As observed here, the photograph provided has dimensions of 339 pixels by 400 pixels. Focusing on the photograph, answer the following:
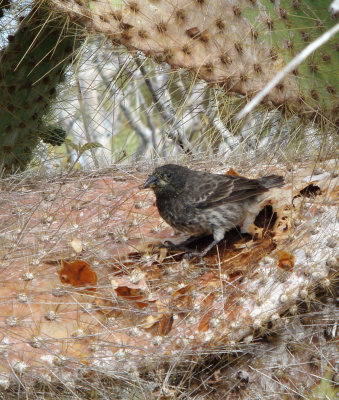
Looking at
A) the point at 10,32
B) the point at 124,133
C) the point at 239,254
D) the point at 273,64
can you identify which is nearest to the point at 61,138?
the point at 10,32

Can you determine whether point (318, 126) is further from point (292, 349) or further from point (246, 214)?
point (292, 349)

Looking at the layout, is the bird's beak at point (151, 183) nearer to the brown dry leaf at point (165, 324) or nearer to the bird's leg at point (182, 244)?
the bird's leg at point (182, 244)

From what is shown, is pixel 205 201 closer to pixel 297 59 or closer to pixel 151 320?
pixel 151 320

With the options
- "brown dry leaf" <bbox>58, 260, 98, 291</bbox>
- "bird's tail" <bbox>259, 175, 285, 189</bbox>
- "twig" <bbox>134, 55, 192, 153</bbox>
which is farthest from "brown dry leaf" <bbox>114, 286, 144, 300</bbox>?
"twig" <bbox>134, 55, 192, 153</bbox>

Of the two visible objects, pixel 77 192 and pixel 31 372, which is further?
pixel 77 192

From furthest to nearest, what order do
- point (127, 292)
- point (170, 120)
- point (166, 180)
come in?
point (170, 120), point (166, 180), point (127, 292)

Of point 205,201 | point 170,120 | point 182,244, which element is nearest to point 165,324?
point 182,244

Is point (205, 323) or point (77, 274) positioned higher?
point (77, 274)
